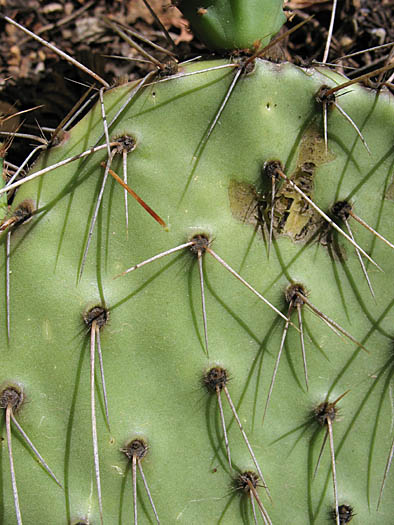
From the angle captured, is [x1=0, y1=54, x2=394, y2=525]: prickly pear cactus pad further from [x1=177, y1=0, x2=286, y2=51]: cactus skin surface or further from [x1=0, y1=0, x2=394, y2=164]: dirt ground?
[x1=0, y1=0, x2=394, y2=164]: dirt ground

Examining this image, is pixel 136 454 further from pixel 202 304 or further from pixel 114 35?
pixel 114 35

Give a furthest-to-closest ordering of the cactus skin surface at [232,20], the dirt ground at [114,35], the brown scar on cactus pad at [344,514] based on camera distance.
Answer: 1. the dirt ground at [114,35]
2. the brown scar on cactus pad at [344,514]
3. the cactus skin surface at [232,20]

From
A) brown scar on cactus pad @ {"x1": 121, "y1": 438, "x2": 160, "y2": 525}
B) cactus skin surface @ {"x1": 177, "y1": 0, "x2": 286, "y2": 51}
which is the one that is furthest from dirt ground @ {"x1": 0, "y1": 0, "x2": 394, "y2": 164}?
brown scar on cactus pad @ {"x1": 121, "y1": 438, "x2": 160, "y2": 525}

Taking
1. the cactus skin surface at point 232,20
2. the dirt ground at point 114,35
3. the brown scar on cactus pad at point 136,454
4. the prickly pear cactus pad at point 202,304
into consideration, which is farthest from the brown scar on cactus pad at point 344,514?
the dirt ground at point 114,35

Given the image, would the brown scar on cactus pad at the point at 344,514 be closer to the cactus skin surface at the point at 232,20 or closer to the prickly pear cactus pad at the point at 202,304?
the prickly pear cactus pad at the point at 202,304

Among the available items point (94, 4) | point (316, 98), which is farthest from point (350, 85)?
point (94, 4)

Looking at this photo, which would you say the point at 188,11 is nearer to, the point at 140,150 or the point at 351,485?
the point at 140,150
